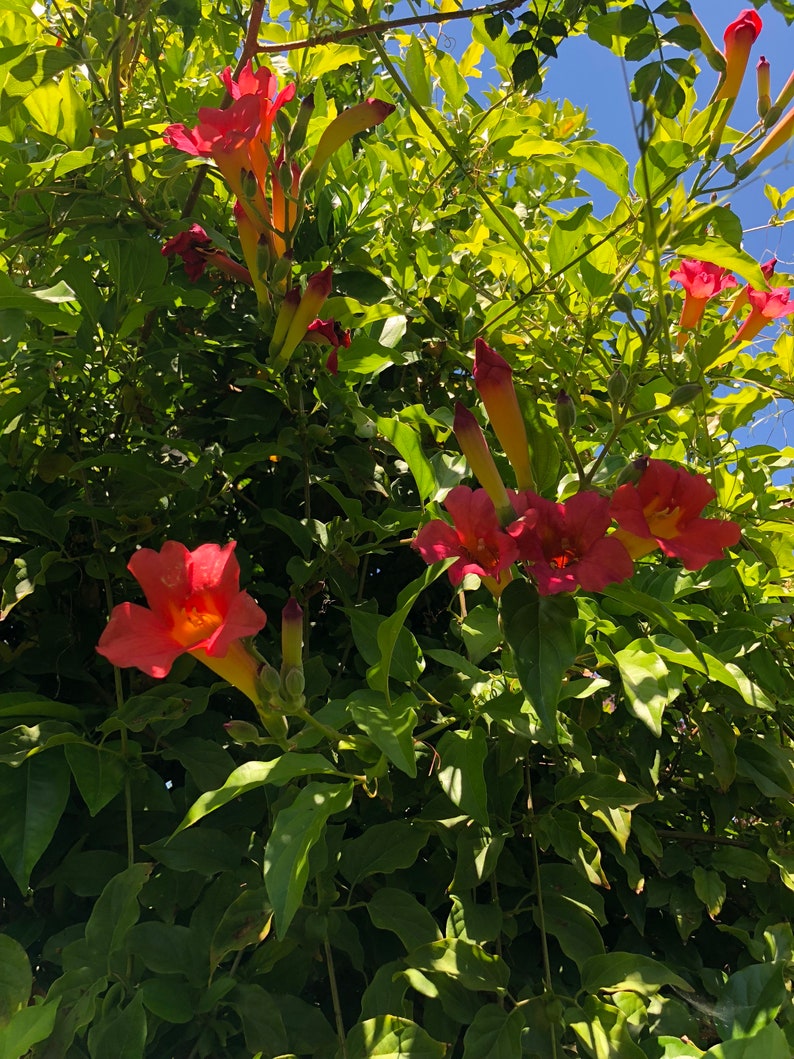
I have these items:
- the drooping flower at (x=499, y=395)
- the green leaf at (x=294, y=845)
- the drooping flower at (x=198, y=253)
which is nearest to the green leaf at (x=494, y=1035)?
the green leaf at (x=294, y=845)

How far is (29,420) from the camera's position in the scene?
5.69 ft

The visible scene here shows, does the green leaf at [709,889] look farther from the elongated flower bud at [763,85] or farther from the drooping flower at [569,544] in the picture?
the elongated flower bud at [763,85]

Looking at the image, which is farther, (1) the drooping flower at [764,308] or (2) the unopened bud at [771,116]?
(1) the drooping flower at [764,308]

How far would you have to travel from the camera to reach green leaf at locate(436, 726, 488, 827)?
1.13 m

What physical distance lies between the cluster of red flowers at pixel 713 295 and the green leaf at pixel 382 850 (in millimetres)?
1171

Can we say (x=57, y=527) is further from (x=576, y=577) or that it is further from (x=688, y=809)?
(x=688, y=809)

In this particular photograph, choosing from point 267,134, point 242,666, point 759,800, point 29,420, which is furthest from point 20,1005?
point 267,134

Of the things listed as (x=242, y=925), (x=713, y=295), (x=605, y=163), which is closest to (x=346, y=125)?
(x=605, y=163)

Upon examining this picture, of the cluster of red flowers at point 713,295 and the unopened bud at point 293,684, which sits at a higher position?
the cluster of red flowers at point 713,295

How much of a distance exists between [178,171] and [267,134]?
0.78 ft

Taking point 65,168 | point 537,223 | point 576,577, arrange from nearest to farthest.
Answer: point 576,577
point 65,168
point 537,223

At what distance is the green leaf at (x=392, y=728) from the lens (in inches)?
39.6

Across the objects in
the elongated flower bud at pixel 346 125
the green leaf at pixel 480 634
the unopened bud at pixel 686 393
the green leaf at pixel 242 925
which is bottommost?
the green leaf at pixel 242 925

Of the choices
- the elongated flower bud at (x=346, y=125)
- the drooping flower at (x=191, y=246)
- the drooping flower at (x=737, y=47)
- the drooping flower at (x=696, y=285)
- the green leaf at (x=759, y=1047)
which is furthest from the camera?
the drooping flower at (x=696, y=285)
